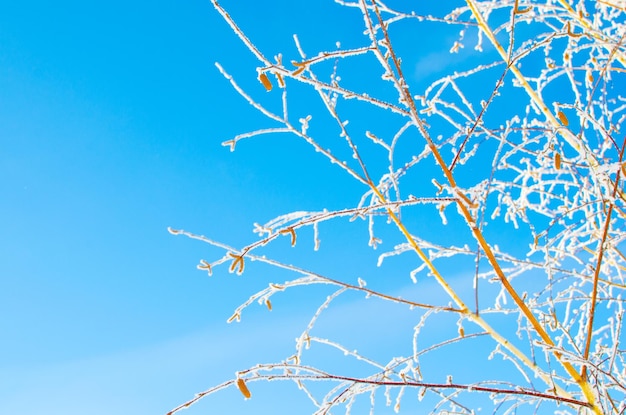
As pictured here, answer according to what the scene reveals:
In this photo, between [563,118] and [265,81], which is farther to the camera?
[563,118]

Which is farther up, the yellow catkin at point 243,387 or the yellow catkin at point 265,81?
the yellow catkin at point 265,81

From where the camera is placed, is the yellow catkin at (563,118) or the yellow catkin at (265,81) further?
the yellow catkin at (563,118)

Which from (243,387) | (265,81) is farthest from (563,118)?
(243,387)

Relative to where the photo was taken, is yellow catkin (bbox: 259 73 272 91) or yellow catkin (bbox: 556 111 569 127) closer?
yellow catkin (bbox: 259 73 272 91)

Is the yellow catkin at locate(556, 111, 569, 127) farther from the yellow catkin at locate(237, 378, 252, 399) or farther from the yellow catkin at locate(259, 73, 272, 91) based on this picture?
the yellow catkin at locate(237, 378, 252, 399)

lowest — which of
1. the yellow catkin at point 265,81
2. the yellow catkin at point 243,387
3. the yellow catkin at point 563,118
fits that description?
the yellow catkin at point 243,387

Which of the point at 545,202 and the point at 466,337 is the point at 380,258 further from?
the point at 545,202

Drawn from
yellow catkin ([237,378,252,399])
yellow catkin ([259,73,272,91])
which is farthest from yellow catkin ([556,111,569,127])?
yellow catkin ([237,378,252,399])

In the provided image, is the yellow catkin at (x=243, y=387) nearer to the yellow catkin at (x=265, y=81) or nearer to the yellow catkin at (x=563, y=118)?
the yellow catkin at (x=265, y=81)

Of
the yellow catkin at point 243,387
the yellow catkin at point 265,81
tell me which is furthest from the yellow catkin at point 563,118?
the yellow catkin at point 243,387

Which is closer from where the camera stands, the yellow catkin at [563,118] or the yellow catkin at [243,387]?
the yellow catkin at [243,387]

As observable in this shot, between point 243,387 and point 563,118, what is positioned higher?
point 563,118

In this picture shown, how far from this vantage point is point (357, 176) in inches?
71.8

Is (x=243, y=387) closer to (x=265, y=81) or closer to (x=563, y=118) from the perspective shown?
(x=265, y=81)
